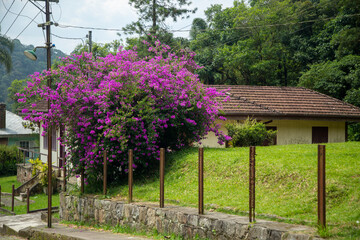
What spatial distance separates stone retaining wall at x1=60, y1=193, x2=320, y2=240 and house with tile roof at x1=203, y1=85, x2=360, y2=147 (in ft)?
33.9

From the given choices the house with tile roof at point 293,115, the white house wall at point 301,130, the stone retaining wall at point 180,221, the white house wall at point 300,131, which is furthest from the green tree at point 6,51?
the stone retaining wall at point 180,221

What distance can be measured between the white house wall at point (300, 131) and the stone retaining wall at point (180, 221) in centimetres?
1079

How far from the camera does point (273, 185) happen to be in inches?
336

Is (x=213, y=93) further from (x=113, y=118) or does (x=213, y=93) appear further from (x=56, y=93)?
(x=56, y=93)

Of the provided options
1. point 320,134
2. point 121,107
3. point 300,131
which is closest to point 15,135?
point 300,131

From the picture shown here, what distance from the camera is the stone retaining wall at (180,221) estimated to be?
6293mm

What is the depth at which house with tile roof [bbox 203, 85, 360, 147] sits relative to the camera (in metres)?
21.4

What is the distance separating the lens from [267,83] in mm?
38062

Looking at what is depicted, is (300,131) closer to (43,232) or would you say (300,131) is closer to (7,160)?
(43,232)

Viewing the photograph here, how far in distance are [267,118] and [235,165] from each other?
12109mm

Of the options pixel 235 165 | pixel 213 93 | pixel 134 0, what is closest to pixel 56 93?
pixel 213 93

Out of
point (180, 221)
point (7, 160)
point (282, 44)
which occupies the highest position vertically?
point (282, 44)

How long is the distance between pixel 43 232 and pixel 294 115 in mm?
14921

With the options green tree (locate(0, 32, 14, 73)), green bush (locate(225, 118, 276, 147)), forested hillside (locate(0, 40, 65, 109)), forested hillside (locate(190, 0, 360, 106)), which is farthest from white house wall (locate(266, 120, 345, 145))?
forested hillside (locate(0, 40, 65, 109))
